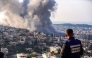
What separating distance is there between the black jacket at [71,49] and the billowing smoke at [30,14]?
38.1 meters

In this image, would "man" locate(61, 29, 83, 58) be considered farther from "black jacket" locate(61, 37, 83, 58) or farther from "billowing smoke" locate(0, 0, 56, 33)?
"billowing smoke" locate(0, 0, 56, 33)

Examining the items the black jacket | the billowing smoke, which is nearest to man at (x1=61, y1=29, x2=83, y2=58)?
the black jacket

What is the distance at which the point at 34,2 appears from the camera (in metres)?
43.3

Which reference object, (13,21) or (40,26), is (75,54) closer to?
(40,26)

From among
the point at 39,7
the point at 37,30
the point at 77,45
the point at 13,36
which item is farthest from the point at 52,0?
the point at 77,45

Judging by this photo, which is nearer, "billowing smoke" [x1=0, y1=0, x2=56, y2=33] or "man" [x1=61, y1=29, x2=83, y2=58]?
"man" [x1=61, y1=29, x2=83, y2=58]

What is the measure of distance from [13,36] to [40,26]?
330 inches

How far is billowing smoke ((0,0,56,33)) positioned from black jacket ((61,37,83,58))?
3805 cm

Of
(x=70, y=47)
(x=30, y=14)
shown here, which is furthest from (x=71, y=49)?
(x=30, y=14)

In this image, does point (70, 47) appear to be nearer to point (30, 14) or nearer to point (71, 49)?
point (71, 49)

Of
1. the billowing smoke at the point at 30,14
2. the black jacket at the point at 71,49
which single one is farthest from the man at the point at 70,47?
the billowing smoke at the point at 30,14

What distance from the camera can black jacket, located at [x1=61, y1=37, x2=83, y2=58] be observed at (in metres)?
2.79

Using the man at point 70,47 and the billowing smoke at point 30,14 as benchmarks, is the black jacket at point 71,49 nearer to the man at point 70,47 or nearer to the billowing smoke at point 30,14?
the man at point 70,47

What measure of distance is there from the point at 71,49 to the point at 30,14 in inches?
1632
